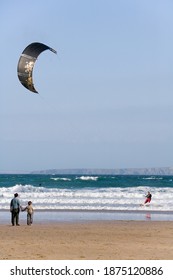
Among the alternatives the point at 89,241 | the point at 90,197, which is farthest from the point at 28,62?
the point at 90,197

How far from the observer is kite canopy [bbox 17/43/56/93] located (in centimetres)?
1518

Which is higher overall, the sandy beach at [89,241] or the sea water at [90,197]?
the sea water at [90,197]

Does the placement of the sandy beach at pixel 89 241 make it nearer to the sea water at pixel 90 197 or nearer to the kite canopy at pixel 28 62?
the kite canopy at pixel 28 62

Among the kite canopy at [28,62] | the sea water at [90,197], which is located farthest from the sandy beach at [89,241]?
the sea water at [90,197]

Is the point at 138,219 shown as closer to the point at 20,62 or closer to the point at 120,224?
the point at 120,224

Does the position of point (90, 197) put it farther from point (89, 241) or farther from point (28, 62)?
point (28, 62)

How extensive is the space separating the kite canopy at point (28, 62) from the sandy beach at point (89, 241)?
3.62 metres

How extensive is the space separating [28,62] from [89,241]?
14.6 feet

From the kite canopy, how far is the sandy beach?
3621 mm

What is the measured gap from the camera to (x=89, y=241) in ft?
51.2

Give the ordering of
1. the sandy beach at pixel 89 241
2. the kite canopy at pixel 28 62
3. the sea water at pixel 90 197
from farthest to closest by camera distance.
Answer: the sea water at pixel 90 197 → the kite canopy at pixel 28 62 → the sandy beach at pixel 89 241

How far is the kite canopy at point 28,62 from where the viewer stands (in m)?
15.2

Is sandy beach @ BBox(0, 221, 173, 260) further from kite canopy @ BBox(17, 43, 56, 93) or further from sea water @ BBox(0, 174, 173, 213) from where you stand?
sea water @ BBox(0, 174, 173, 213)

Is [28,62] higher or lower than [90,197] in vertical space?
higher
